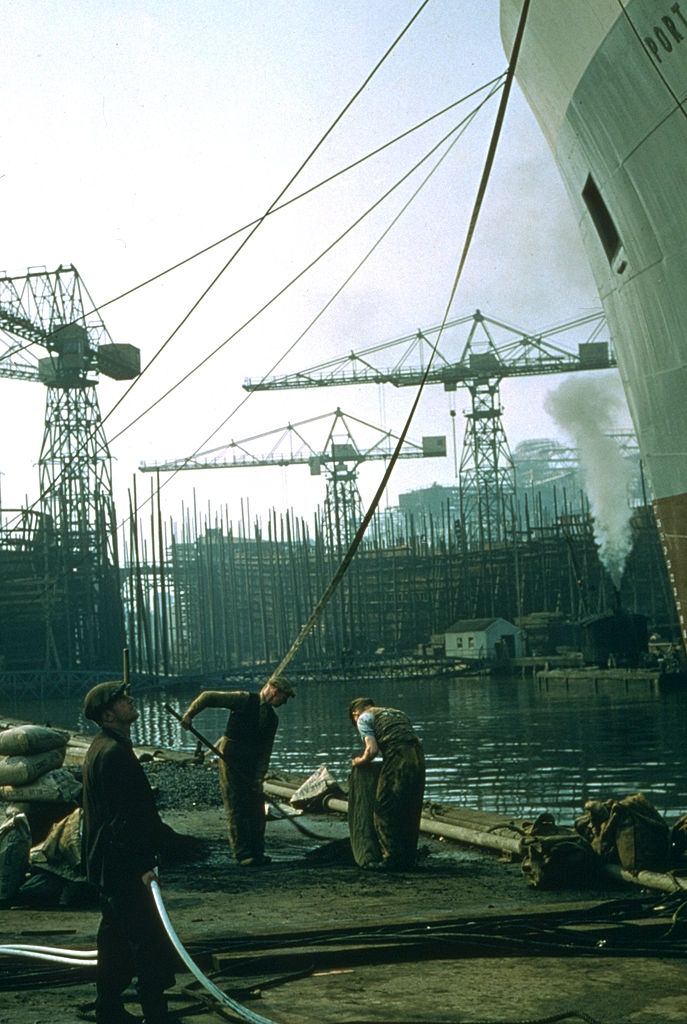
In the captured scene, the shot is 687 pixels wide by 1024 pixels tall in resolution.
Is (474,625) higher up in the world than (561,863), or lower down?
higher up

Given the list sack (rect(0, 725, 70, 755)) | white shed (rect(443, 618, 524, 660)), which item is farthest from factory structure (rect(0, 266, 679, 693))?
sack (rect(0, 725, 70, 755))

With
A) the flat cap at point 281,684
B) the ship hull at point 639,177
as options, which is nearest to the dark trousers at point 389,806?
the flat cap at point 281,684

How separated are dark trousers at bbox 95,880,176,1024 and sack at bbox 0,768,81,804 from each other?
15.3 feet

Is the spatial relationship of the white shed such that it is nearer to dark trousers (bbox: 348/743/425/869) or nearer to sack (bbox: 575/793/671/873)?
dark trousers (bbox: 348/743/425/869)

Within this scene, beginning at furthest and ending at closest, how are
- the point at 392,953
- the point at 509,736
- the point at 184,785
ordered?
the point at 509,736, the point at 184,785, the point at 392,953

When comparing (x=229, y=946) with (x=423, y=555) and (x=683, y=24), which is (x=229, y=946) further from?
(x=423, y=555)

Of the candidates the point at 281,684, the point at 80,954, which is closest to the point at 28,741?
the point at 281,684

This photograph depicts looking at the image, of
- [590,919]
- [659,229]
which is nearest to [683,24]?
[659,229]

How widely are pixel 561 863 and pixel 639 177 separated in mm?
4508

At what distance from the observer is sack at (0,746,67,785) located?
31.8ft

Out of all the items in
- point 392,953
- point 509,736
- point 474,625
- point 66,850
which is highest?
point 474,625

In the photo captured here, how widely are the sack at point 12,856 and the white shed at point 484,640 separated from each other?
213 feet

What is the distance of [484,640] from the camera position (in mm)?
73250

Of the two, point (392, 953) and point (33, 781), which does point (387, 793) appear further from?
point (392, 953)
